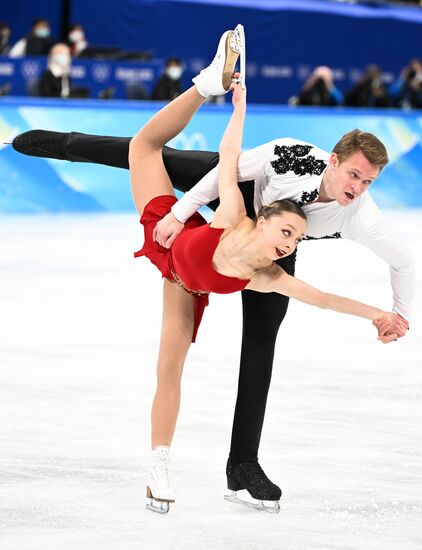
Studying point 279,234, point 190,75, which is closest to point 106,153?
point 279,234

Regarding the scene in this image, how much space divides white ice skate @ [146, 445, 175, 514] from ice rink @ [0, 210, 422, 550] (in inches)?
1.6

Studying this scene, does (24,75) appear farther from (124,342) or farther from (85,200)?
(124,342)

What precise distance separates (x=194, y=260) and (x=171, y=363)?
1.26 feet

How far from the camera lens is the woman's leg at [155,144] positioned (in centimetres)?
405

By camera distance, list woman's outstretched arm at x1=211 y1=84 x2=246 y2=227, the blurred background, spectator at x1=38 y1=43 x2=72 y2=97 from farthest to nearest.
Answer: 1. spectator at x1=38 y1=43 x2=72 y2=97
2. the blurred background
3. woman's outstretched arm at x1=211 y1=84 x2=246 y2=227

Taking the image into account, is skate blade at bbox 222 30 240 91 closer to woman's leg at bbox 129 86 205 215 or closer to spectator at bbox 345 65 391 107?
woman's leg at bbox 129 86 205 215

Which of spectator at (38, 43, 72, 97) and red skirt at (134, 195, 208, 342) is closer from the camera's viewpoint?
red skirt at (134, 195, 208, 342)

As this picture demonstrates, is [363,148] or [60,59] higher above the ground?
[363,148]

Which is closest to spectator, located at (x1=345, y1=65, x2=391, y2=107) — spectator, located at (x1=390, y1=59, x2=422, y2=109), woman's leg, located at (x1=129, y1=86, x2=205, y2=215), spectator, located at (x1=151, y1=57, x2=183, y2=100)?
spectator, located at (x1=390, y1=59, x2=422, y2=109)

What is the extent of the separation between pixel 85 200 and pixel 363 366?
20.6ft

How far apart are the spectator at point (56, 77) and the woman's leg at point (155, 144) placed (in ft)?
29.4

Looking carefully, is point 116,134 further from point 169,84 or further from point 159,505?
point 159,505

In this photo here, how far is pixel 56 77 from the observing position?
43.1 ft

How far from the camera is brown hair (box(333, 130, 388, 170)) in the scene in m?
3.40
